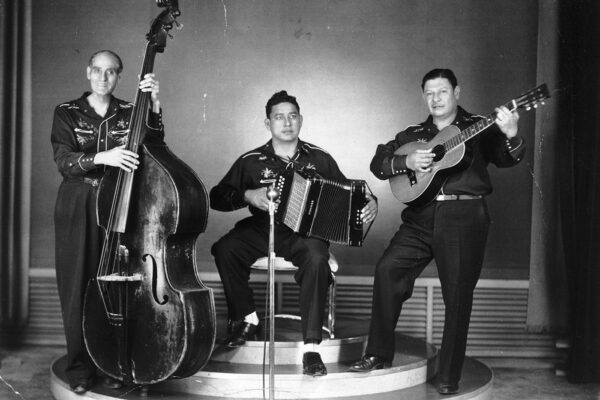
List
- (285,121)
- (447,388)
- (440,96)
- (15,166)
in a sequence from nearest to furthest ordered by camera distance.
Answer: (447,388) < (440,96) < (285,121) < (15,166)

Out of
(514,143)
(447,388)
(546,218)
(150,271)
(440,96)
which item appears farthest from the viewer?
(546,218)

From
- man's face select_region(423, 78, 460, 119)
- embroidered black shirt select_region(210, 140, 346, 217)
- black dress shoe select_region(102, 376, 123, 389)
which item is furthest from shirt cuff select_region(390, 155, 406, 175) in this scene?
black dress shoe select_region(102, 376, 123, 389)

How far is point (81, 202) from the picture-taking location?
11.6 feet

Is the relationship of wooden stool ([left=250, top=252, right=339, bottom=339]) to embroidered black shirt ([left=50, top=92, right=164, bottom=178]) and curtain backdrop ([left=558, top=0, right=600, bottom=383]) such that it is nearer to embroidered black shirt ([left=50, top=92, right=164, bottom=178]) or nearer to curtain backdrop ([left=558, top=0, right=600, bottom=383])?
embroidered black shirt ([left=50, top=92, right=164, bottom=178])

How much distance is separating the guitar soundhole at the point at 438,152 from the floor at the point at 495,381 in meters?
1.36

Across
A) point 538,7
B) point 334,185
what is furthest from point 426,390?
point 538,7

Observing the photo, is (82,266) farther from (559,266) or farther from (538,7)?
(538,7)

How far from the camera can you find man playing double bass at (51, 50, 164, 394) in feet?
11.6

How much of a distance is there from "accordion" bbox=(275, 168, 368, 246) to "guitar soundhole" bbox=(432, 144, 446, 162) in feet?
1.35

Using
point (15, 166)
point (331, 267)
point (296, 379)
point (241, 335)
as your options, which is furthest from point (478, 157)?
point (15, 166)

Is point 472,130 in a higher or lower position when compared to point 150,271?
higher

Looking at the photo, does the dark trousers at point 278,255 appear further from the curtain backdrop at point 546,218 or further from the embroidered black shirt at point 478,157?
the curtain backdrop at point 546,218

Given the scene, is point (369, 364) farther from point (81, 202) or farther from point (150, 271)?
point (81, 202)

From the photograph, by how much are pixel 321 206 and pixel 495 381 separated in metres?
1.54
